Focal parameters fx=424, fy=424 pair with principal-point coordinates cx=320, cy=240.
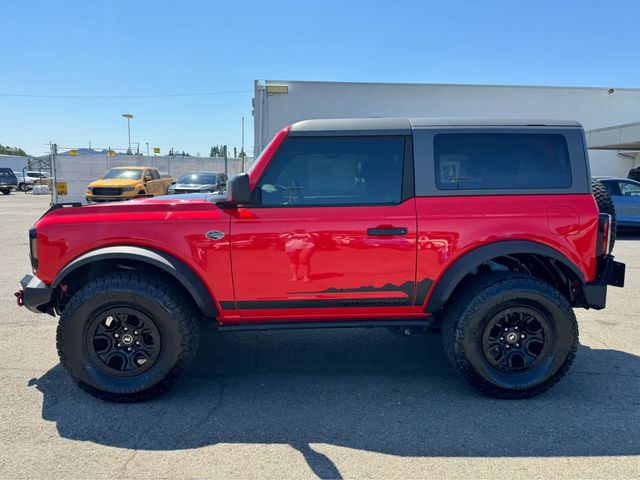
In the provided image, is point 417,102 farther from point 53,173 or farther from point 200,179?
point 53,173

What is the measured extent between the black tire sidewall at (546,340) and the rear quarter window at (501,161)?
0.84m

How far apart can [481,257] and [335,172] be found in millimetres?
1249

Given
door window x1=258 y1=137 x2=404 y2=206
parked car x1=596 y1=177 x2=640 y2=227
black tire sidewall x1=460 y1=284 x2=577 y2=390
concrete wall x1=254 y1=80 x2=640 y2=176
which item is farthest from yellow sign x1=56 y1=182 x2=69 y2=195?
parked car x1=596 y1=177 x2=640 y2=227

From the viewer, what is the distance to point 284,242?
3.07 m

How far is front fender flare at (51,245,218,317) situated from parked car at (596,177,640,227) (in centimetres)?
1121

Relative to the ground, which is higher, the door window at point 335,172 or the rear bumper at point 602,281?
the door window at point 335,172

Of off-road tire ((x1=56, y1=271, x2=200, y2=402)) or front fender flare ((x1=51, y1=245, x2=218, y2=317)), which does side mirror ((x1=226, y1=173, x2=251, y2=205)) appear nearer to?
front fender flare ((x1=51, y1=245, x2=218, y2=317))

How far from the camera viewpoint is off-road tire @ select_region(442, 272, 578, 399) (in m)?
3.14

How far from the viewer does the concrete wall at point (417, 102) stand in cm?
1502

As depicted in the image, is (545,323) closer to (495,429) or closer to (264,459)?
(495,429)

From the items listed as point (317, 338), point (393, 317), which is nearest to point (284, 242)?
point (393, 317)

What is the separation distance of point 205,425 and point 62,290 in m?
1.54

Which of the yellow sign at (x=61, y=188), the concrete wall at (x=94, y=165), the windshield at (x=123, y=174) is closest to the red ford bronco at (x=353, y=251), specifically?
the windshield at (x=123, y=174)

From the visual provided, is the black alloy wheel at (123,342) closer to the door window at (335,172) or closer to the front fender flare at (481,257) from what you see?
the door window at (335,172)
